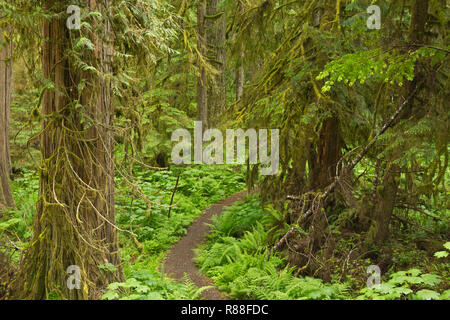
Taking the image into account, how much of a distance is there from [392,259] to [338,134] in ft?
9.12

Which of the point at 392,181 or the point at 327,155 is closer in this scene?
the point at 392,181

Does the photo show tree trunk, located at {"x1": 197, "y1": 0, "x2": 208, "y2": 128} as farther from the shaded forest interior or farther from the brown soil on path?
the brown soil on path

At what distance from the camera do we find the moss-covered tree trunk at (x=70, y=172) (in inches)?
195

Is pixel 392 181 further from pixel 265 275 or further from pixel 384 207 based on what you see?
pixel 265 275

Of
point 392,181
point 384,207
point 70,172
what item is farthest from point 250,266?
point 70,172

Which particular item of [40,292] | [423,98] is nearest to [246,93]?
[423,98]

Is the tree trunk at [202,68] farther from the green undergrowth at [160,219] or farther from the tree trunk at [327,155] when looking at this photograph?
the tree trunk at [327,155]

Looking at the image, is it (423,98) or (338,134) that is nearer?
(423,98)

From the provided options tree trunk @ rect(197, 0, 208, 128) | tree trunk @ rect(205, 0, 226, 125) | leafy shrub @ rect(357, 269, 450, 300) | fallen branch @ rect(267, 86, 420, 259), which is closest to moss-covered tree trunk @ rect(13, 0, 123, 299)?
fallen branch @ rect(267, 86, 420, 259)

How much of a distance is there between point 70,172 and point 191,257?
4.36 meters

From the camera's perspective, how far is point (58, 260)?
4988mm

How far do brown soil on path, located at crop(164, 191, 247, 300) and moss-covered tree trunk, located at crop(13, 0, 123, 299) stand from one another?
237 centimetres

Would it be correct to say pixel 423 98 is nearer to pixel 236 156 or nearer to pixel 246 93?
pixel 246 93

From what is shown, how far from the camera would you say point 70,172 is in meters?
4.98
